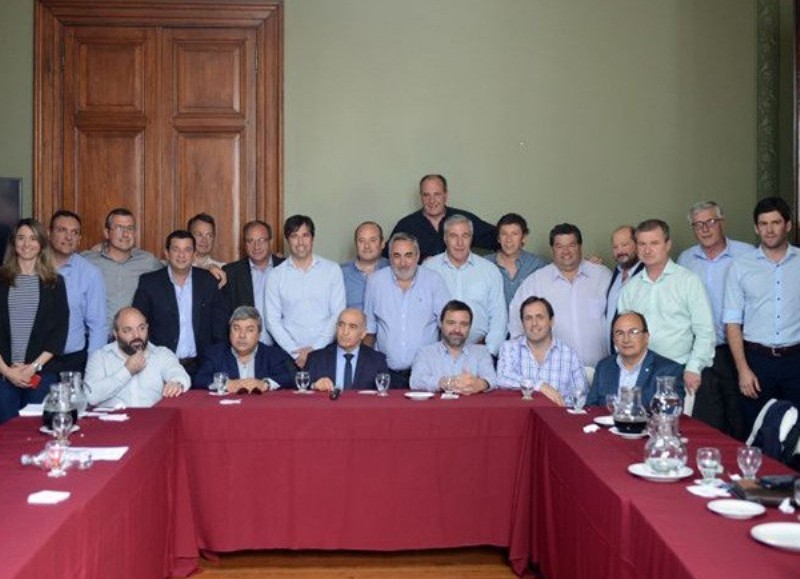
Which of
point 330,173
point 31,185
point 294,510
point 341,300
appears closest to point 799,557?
point 294,510

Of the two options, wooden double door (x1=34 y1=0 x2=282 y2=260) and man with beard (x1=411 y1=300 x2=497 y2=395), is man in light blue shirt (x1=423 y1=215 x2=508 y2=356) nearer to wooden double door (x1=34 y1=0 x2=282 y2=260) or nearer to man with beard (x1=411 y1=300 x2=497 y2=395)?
man with beard (x1=411 y1=300 x2=497 y2=395)

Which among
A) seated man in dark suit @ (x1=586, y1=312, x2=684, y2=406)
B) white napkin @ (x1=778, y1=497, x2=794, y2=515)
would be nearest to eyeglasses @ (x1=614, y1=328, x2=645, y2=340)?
seated man in dark suit @ (x1=586, y1=312, x2=684, y2=406)

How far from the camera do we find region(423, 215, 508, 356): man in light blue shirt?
499 centimetres

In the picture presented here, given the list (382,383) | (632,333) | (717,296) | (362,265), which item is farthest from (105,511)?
(717,296)

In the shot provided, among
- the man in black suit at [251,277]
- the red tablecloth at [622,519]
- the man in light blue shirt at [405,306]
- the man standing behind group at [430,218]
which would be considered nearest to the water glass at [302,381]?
the man in light blue shirt at [405,306]

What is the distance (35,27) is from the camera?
5.90 meters

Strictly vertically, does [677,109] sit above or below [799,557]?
above

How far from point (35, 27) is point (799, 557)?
18.2 feet

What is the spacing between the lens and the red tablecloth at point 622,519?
195 centimetres

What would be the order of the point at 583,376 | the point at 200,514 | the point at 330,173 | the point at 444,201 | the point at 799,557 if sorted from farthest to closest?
the point at 330,173 < the point at 444,201 < the point at 583,376 < the point at 200,514 < the point at 799,557

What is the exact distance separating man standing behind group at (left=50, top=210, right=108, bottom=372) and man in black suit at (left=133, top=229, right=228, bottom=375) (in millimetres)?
200

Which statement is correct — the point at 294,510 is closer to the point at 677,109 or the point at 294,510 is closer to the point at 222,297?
the point at 222,297

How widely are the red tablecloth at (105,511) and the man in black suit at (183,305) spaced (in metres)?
1.13

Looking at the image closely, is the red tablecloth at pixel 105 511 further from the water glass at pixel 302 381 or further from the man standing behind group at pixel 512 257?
the man standing behind group at pixel 512 257
